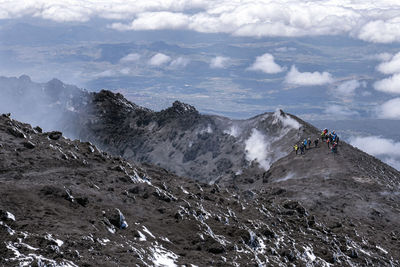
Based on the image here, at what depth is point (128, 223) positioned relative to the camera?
33.0m

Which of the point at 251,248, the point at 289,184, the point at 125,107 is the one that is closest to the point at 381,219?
the point at 289,184

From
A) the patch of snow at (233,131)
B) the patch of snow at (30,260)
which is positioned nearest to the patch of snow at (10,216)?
the patch of snow at (30,260)

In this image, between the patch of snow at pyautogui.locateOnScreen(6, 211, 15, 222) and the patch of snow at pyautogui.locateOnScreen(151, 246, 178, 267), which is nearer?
the patch of snow at pyautogui.locateOnScreen(6, 211, 15, 222)

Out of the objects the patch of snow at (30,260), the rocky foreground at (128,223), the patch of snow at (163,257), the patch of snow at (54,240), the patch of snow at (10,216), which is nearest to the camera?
the patch of snow at (30,260)

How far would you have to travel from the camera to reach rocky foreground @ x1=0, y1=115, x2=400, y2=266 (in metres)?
26.1

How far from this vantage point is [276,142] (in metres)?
112

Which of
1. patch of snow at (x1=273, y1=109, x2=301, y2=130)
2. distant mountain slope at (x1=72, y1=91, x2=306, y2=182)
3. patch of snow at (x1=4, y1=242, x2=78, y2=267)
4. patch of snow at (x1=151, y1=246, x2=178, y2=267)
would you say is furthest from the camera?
distant mountain slope at (x1=72, y1=91, x2=306, y2=182)

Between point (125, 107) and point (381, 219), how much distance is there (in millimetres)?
123780

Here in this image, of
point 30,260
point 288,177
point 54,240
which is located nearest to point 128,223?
point 54,240

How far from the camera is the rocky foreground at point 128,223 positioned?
26.1 meters

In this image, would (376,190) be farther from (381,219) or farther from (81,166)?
(81,166)

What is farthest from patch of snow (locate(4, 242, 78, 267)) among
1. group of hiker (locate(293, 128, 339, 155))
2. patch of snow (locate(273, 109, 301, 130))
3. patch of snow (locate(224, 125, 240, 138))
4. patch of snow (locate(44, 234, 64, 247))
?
patch of snow (locate(224, 125, 240, 138))

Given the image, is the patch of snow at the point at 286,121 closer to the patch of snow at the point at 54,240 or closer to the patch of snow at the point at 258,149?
the patch of snow at the point at 258,149

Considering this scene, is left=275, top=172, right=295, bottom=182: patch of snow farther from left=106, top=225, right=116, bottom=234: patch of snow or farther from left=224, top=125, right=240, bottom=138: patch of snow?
left=106, top=225, right=116, bottom=234: patch of snow
